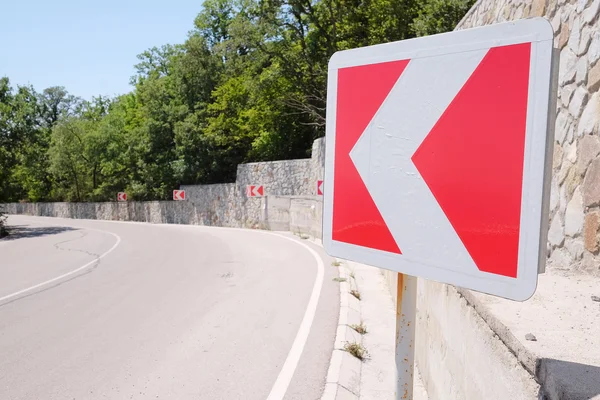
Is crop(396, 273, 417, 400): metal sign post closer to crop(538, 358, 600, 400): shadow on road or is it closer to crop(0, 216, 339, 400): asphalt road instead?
crop(538, 358, 600, 400): shadow on road

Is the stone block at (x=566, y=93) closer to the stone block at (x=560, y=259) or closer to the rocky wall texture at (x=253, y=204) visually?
the stone block at (x=560, y=259)

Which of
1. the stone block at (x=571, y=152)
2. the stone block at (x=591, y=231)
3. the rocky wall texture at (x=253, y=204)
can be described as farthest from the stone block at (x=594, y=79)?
the rocky wall texture at (x=253, y=204)

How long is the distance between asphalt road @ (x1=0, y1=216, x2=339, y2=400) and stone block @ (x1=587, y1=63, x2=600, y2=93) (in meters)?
3.59

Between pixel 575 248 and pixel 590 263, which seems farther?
pixel 575 248

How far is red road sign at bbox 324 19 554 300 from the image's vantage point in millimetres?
1218

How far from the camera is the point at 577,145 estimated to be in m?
4.20

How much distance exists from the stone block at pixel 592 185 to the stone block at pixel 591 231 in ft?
0.33

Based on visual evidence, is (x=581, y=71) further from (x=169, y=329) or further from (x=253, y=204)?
(x=253, y=204)

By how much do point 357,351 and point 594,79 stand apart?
11.5 ft

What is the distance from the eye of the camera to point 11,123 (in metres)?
26.5

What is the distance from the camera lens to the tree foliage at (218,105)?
25.3 m

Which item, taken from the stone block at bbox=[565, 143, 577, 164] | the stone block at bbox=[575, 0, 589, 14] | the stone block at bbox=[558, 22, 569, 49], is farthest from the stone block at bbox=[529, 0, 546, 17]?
the stone block at bbox=[565, 143, 577, 164]

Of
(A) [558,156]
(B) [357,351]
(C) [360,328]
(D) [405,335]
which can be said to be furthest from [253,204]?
(D) [405,335]

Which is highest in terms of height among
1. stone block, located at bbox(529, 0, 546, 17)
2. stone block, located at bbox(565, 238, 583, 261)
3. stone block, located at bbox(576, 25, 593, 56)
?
stone block, located at bbox(529, 0, 546, 17)
